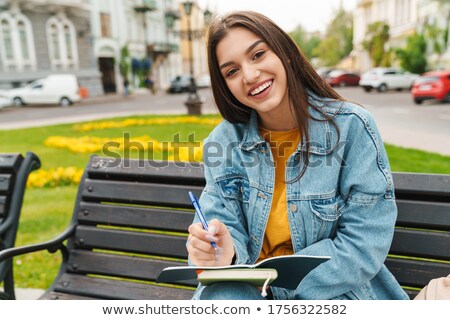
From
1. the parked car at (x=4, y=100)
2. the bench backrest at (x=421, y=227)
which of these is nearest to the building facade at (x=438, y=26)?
the parked car at (x=4, y=100)

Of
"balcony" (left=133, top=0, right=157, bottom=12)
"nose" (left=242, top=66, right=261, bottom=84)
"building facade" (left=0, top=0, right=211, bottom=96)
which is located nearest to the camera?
"nose" (left=242, top=66, right=261, bottom=84)

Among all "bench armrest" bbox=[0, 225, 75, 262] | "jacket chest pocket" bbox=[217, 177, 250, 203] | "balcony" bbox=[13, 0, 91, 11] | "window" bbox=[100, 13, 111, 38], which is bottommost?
"bench armrest" bbox=[0, 225, 75, 262]

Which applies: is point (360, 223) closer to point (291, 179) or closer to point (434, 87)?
point (291, 179)

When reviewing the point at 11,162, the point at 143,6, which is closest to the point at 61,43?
the point at 143,6

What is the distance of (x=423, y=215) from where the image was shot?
1.88 metres

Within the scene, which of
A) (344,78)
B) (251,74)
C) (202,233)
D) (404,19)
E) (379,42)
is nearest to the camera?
(202,233)

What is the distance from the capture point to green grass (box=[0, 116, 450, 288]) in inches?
137

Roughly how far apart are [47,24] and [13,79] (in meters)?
4.48

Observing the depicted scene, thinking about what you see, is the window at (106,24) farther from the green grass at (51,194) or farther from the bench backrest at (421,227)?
the bench backrest at (421,227)

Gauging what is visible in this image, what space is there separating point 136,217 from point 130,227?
61 mm

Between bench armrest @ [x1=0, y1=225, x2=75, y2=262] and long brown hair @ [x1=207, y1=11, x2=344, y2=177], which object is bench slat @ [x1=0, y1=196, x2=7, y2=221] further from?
long brown hair @ [x1=207, y1=11, x2=344, y2=177]

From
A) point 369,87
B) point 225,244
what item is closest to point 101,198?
point 225,244

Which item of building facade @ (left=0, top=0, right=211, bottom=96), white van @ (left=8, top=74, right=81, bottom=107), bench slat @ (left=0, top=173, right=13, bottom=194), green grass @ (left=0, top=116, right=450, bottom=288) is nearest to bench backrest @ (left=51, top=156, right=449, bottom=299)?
bench slat @ (left=0, top=173, right=13, bottom=194)

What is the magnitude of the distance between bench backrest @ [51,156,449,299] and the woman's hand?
581mm
